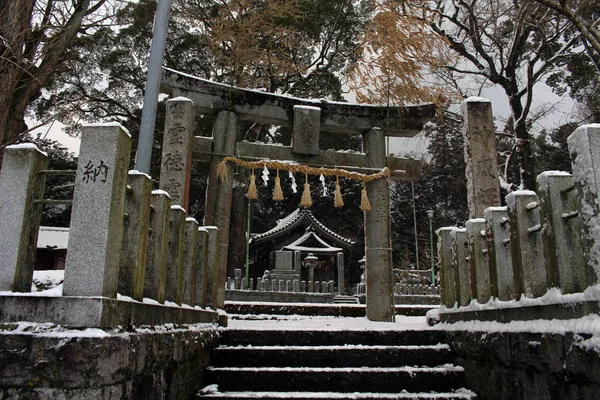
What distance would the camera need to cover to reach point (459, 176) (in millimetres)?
31281

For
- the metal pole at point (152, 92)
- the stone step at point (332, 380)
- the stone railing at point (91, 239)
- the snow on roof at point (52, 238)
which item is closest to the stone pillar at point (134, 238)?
the stone railing at point (91, 239)

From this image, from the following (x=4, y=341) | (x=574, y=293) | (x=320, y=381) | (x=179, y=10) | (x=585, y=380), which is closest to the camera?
(x=4, y=341)

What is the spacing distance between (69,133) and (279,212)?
14012 mm

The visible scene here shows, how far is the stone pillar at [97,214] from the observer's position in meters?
2.58

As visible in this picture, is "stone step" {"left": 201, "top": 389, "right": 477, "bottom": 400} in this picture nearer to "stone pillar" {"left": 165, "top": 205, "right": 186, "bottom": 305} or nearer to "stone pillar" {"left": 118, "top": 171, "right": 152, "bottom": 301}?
"stone pillar" {"left": 165, "top": 205, "right": 186, "bottom": 305}

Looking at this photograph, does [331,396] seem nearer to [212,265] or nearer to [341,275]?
[212,265]

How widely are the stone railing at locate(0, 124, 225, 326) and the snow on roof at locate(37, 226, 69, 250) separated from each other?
58.1 feet

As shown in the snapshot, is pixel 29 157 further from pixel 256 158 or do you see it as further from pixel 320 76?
pixel 320 76

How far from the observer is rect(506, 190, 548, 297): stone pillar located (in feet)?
11.6

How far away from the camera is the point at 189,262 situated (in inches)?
196

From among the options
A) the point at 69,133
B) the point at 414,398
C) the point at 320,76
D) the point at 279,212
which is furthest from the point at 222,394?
the point at 279,212

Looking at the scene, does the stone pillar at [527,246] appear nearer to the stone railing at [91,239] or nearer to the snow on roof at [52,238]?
the stone railing at [91,239]

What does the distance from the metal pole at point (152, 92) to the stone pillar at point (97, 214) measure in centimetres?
182

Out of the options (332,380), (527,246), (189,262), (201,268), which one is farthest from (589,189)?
(201,268)
